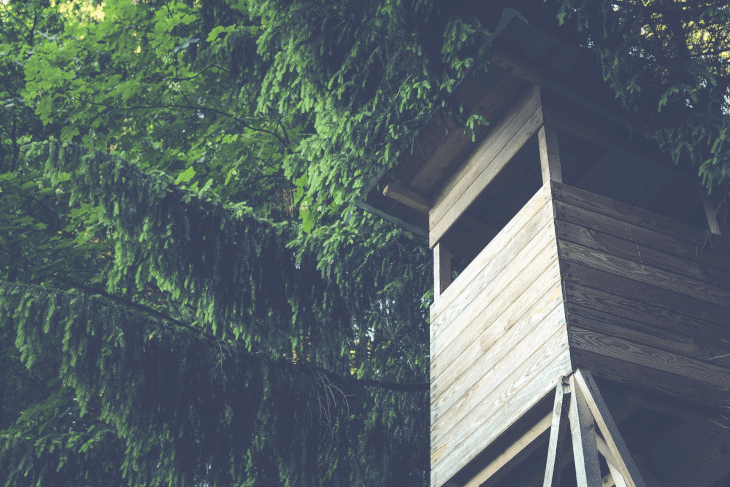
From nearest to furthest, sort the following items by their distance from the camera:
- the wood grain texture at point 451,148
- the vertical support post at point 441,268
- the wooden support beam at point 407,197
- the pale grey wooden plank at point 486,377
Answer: the pale grey wooden plank at point 486,377, the wood grain texture at point 451,148, the vertical support post at point 441,268, the wooden support beam at point 407,197

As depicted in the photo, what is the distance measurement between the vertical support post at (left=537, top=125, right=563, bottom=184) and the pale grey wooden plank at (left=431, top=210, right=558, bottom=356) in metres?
0.43

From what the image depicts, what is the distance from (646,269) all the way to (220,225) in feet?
12.9

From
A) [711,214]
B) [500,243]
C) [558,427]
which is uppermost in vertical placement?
[711,214]

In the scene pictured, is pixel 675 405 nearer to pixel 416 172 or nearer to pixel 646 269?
pixel 646 269

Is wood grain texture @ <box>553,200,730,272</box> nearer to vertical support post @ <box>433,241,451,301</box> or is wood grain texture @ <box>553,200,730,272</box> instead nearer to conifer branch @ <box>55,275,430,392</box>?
vertical support post @ <box>433,241,451,301</box>

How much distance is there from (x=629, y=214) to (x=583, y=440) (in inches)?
71.6

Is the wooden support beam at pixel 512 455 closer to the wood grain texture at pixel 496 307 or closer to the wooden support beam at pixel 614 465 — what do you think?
the wooden support beam at pixel 614 465

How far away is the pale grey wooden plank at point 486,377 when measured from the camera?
4.54 meters

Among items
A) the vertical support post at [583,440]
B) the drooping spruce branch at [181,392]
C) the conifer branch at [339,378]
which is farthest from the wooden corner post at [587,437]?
the conifer branch at [339,378]

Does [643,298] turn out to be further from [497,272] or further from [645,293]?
[497,272]

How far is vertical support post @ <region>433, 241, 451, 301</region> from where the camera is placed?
635cm

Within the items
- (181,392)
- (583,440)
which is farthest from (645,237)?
(181,392)

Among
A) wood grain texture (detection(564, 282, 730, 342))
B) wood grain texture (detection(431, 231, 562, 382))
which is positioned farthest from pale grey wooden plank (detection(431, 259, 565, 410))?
wood grain texture (detection(564, 282, 730, 342))

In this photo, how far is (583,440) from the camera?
13.1 ft
